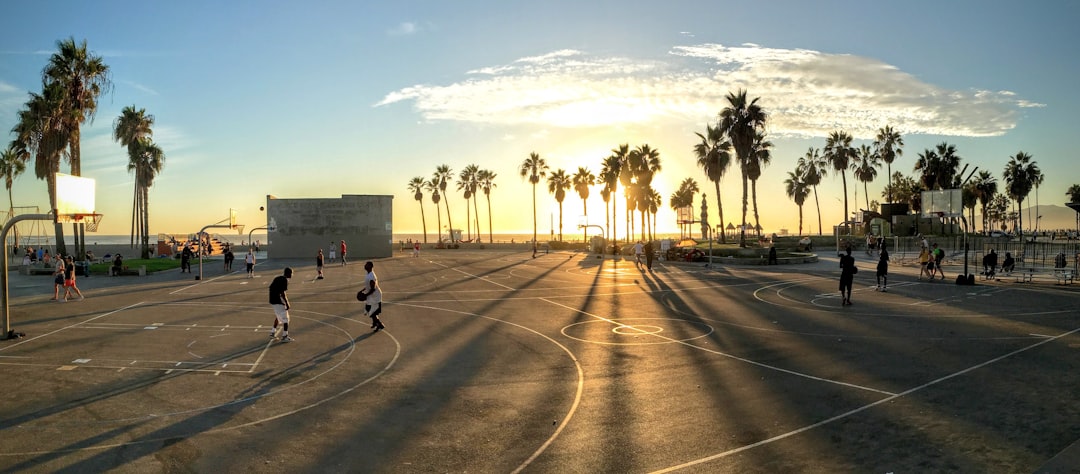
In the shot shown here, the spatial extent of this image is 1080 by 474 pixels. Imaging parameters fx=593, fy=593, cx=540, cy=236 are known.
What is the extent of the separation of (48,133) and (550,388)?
45825 mm

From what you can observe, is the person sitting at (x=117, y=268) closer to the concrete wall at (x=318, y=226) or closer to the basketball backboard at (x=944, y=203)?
the concrete wall at (x=318, y=226)

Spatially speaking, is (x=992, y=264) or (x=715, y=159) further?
(x=715, y=159)

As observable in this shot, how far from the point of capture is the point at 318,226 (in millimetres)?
59906

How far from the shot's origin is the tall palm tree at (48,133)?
3956 centimetres

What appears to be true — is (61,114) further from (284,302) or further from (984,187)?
(984,187)

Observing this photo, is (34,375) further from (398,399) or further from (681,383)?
(681,383)

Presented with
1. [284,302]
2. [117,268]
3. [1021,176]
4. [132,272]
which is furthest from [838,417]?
[1021,176]

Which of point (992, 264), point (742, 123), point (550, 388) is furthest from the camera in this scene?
point (742, 123)

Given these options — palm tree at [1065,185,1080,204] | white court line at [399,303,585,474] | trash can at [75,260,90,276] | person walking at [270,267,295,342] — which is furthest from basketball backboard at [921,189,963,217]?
palm tree at [1065,185,1080,204]

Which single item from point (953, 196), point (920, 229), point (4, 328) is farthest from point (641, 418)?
point (920, 229)

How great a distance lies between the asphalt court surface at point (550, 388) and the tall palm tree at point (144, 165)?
40567 mm

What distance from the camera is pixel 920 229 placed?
7906 centimetres

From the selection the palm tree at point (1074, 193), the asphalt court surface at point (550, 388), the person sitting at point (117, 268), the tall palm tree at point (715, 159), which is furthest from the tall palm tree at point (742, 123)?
the palm tree at point (1074, 193)

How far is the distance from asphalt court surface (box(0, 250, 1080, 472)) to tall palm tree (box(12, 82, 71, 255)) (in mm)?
24428
